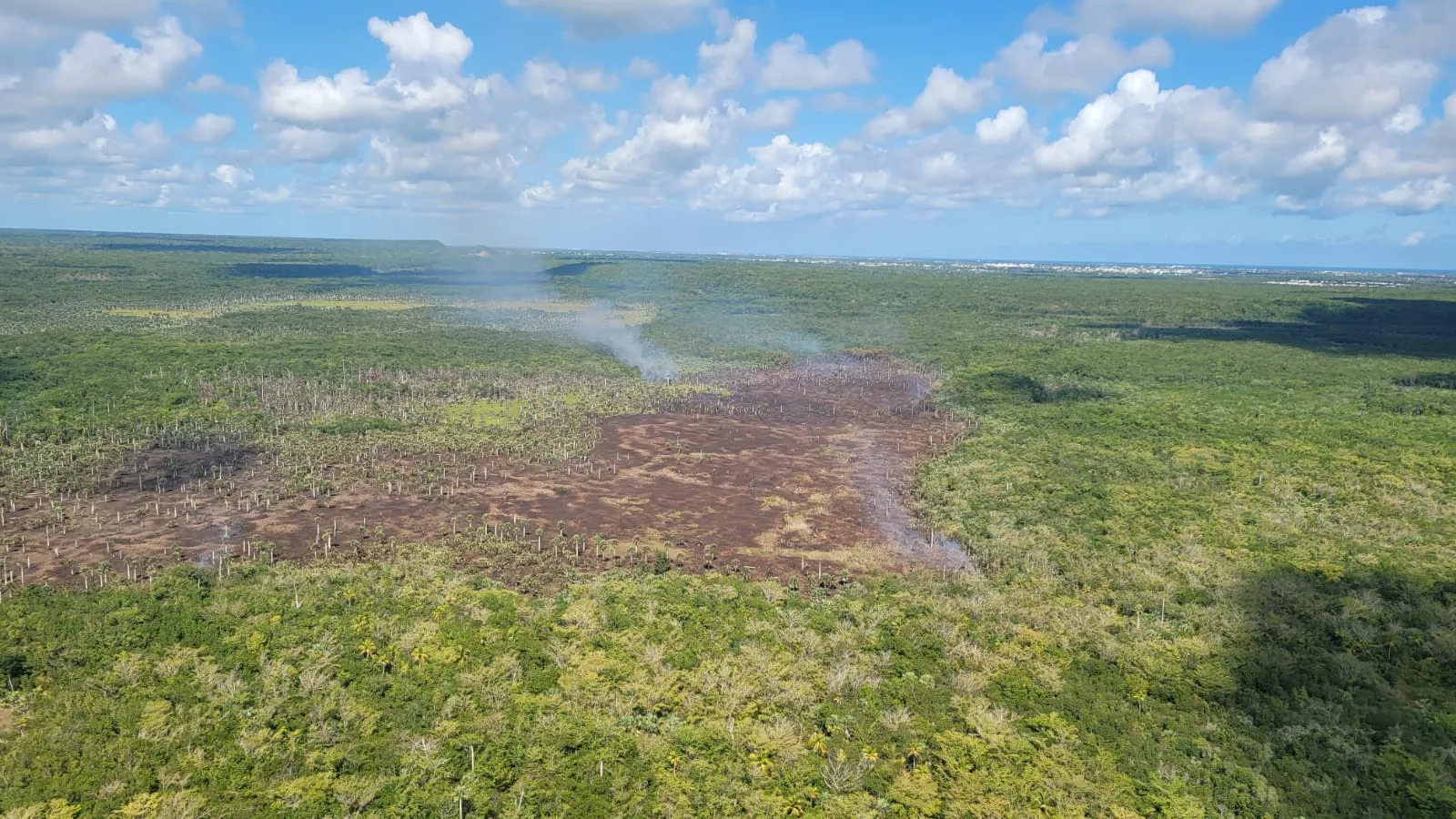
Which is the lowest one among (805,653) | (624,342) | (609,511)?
(609,511)

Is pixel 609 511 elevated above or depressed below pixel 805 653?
below

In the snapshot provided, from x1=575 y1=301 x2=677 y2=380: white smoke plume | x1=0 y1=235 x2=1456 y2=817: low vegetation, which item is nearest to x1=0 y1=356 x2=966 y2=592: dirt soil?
x1=0 y1=235 x2=1456 y2=817: low vegetation

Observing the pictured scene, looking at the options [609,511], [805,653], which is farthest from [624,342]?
[805,653]

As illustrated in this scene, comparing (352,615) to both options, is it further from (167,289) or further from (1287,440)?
(167,289)

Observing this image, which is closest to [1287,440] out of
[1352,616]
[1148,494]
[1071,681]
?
[1148,494]

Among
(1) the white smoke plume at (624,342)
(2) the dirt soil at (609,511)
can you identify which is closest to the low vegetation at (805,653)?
(2) the dirt soil at (609,511)

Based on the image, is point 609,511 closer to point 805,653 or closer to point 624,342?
point 805,653

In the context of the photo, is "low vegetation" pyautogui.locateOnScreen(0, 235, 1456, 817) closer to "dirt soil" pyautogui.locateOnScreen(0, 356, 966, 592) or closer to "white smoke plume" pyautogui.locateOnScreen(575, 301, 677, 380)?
"dirt soil" pyautogui.locateOnScreen(0, 356, 966, 592)

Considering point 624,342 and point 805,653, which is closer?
point 805,653
